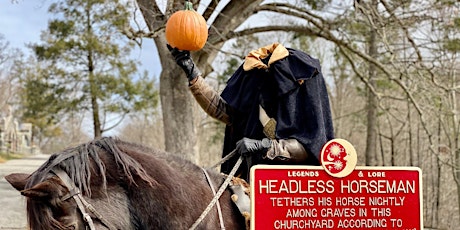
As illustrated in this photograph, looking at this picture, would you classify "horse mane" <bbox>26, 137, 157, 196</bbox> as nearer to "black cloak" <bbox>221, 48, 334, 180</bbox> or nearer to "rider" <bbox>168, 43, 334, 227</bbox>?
"rider" <bbox>168, 43, 334, 227</bbox>

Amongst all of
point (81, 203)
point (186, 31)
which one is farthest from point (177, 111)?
point (81, 203)

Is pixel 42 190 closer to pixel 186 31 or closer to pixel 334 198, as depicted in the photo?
pixel 334 198

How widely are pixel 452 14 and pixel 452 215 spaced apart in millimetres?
6972

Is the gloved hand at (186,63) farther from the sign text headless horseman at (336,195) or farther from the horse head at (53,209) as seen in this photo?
the horse head at (53,209)

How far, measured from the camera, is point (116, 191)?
1857 millimetres

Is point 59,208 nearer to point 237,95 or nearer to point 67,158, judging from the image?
point 67,158

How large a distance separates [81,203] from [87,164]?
16 centimetres

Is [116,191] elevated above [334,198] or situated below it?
above

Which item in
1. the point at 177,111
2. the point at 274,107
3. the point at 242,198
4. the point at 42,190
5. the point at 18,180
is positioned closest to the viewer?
the point at 42,190

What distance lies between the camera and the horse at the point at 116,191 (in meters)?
1.71

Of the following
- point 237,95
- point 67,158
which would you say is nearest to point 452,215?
point 237,95

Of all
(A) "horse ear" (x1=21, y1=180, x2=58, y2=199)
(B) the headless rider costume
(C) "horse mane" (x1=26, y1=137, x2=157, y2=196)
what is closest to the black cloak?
(B) the headless rider costume

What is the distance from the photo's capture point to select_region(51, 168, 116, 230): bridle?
1.71m

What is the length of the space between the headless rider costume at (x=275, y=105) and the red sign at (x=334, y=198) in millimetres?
178
